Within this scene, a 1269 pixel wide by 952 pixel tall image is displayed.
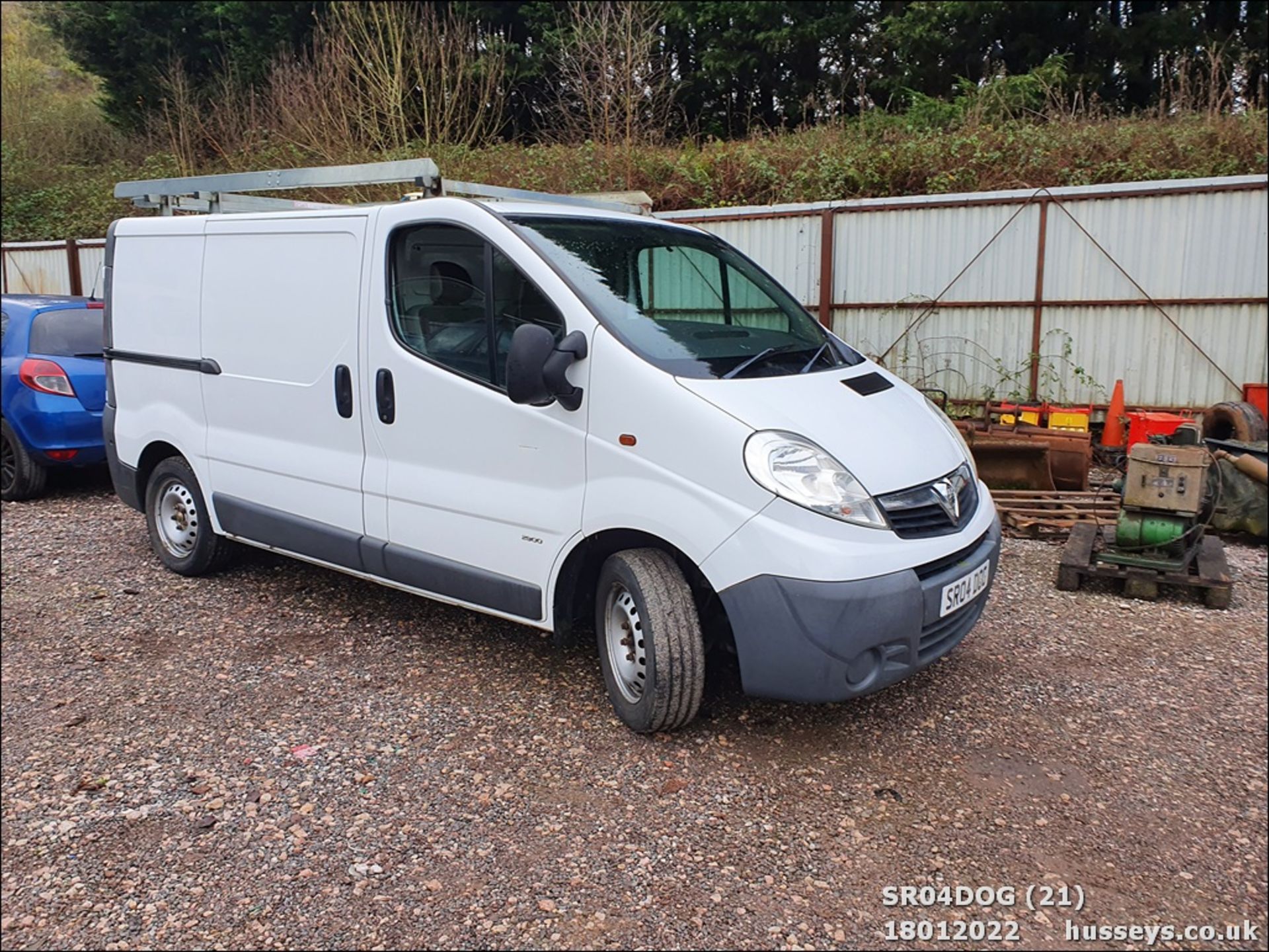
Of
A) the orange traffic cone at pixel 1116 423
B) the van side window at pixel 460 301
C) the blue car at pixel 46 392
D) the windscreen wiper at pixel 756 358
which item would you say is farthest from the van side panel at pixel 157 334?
the orange traffic cone at pixel 1116 423

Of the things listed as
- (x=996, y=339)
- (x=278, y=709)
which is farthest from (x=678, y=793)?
(x=996, y=339)

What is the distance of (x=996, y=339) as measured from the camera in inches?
378

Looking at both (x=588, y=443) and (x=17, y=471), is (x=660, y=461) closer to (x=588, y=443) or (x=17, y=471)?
(x=588, y=443)

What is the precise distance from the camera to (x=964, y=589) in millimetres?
3428

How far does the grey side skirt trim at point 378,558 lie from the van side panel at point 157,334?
0.46 meters

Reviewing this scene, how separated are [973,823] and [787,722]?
849mm

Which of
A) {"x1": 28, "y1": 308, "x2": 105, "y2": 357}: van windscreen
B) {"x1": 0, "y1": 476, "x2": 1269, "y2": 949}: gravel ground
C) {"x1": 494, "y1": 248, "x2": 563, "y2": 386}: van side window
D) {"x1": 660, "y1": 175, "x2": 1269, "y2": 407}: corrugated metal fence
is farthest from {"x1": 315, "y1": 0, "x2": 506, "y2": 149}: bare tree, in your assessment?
{"x1": 494, "y1": 248, "x2": 563, "y2": 386}: van side window

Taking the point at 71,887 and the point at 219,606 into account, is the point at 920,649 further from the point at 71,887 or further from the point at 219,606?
the point at 219,606

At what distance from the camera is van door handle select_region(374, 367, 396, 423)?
13.4 ft

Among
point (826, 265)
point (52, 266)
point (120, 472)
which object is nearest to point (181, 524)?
point (120, 472)

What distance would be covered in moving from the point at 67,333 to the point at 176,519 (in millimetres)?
2930

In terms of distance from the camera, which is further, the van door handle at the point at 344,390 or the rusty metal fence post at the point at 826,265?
the rusty metal fence post at the point at 826,265

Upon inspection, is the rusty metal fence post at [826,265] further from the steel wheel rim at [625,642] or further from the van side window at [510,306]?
the steel wheel rim at [625,642]

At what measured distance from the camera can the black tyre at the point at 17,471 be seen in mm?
7316
